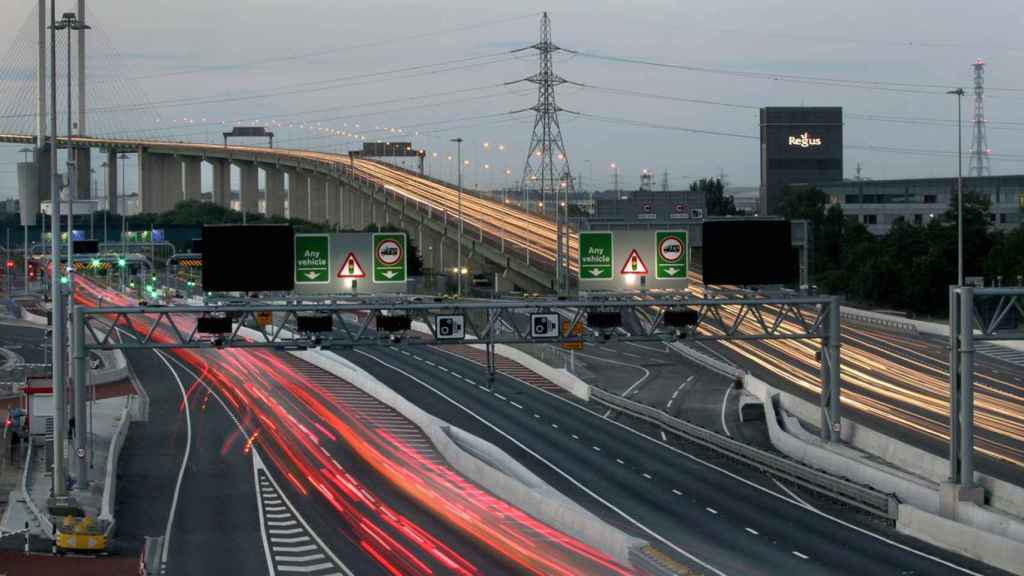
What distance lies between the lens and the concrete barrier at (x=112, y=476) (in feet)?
117

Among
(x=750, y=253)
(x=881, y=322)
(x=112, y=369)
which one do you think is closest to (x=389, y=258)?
(x=750, y=253)

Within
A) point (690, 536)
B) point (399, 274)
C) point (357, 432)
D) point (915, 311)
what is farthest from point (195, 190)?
point (690, 536)

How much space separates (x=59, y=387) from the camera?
3778 centimetres

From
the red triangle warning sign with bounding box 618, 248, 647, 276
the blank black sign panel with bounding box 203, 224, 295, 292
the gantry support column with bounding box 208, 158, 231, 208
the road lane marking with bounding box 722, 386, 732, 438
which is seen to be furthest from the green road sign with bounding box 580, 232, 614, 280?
the gantry support column with bounding box 208, 158, 231, 208

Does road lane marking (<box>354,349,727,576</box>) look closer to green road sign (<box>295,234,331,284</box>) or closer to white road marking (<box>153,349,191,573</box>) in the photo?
green road sign (<box>295,234,331,284</box>)

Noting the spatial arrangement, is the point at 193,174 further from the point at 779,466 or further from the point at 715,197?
the point at 779,466

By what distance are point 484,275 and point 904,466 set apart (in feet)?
118

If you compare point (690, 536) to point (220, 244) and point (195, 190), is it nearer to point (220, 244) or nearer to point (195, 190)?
point (220, 244)

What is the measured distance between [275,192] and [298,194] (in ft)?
37.2

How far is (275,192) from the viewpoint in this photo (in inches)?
6457

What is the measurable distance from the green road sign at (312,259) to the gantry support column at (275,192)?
119933 mm

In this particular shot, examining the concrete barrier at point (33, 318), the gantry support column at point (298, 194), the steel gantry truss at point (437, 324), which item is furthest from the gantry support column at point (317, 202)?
the steel gantry truss at point (437, 324)

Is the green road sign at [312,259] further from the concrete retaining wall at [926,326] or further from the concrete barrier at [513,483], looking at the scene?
the concrete retaining wall at [926,326]

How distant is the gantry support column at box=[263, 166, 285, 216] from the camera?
16350 cm
